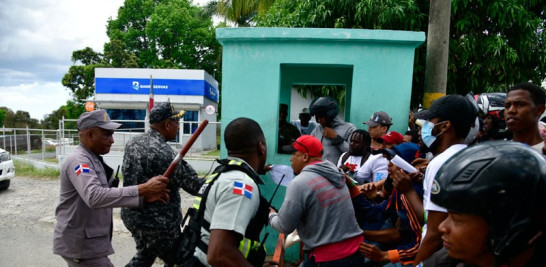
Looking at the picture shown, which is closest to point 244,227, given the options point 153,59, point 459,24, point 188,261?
point 188,261

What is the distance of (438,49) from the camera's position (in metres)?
4.12

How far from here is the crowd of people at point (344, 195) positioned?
36.6 inches

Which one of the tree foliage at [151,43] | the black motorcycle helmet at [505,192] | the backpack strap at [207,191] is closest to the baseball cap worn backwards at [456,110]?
the black motorcycle helmet at [505,192]

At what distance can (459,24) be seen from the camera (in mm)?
5852

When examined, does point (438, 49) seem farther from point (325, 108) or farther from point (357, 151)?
point (357, 151)

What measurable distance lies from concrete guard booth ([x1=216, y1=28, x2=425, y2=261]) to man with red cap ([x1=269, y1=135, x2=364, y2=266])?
1.76 meters

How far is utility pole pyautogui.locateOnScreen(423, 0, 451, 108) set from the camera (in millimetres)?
4078

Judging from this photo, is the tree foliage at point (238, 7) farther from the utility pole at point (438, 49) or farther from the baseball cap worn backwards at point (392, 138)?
the baseball cap worn backwards at point (392, 138)

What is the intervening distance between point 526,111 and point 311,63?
226 cm

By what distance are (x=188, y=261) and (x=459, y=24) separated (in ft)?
20.0

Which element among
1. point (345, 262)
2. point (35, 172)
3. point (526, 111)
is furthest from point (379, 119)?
point (35, 172)

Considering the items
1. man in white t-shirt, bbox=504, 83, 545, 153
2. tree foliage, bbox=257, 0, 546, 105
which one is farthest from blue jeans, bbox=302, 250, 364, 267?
tree foliage, bbox=257, 0, 546, 105

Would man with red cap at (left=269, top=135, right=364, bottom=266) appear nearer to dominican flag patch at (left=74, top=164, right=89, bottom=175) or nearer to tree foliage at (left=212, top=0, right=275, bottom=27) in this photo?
dominican flag patch at (left=74, top=164, right=89, bottom=175)

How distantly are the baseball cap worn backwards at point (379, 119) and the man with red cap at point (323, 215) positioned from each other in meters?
1.44
